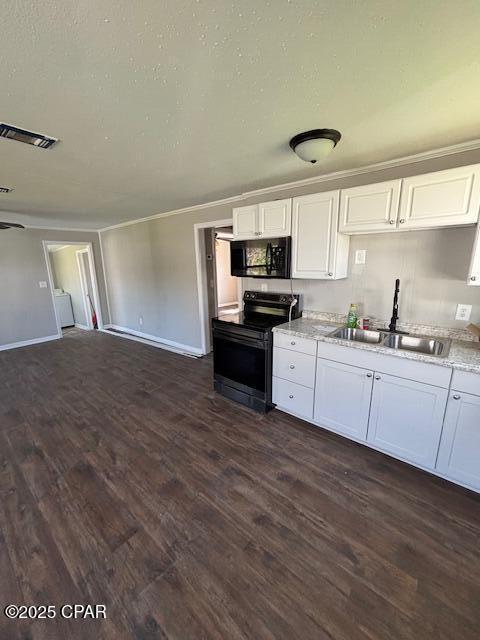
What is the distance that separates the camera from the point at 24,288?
16.3 feet

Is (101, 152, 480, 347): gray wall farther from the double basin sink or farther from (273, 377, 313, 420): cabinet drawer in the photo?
(273, 377, 313, 420): cabinet drawer

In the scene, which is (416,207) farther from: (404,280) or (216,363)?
(216,363)

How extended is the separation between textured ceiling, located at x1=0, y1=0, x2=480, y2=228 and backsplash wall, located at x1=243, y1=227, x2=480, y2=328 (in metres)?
0.69

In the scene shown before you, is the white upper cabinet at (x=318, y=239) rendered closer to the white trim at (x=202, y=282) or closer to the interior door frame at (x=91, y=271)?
the white trim at (x=202, y=282)

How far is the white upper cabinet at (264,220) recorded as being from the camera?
2.51 metres

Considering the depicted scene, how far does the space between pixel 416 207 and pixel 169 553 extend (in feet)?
8.91

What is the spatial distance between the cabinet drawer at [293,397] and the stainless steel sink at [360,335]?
59 cm

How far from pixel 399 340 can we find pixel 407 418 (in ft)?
2.26

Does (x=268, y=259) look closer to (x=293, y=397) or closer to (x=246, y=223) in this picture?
(x=246, y=223)

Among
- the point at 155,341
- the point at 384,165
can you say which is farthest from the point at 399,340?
the point at 155,341

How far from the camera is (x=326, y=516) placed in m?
1.62

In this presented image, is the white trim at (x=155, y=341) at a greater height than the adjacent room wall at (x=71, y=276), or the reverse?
the adjacent room wall at (x=71, y=276)

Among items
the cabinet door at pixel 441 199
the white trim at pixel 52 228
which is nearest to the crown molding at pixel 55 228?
the white trim at pixel 52 228

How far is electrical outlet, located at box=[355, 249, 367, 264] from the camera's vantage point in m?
2.47
